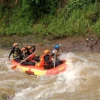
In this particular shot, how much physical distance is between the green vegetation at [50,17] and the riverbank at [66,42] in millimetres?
279

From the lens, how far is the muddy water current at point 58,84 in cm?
1159

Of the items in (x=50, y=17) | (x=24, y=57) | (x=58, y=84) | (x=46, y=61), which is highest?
(x=50, y=17)

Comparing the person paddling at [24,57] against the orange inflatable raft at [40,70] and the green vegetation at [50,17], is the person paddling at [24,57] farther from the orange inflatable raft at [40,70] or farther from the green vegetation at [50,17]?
the green vegetation at [50,17]

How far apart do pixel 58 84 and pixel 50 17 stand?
26.1ft

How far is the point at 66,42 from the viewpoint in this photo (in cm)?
1853

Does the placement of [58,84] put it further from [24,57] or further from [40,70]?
[24,57]

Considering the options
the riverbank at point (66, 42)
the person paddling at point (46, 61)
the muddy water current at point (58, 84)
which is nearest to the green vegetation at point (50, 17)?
the riverbank at point (66, 42)

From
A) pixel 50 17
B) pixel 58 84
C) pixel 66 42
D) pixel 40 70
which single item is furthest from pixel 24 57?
pixel 50 17

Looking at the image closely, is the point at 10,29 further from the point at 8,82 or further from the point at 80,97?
the point at 80,97

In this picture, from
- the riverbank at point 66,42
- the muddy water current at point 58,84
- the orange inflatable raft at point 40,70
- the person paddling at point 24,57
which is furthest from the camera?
the riverbank at point 66,42

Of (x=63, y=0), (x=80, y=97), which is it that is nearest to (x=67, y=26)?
(x=63, y=0)

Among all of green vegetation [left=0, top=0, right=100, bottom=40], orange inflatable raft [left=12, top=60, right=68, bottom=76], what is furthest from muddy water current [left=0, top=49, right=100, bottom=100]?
green vegetation [left=0, top=0, right=100, bottom=40]

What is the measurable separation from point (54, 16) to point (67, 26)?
128 centimetres

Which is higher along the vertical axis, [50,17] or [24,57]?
[50,17]
